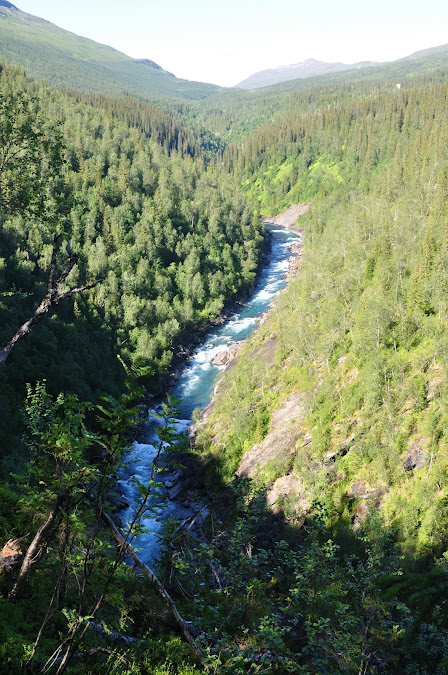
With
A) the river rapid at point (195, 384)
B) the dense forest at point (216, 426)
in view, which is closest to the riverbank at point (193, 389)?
the river rapid at point (195, 384)

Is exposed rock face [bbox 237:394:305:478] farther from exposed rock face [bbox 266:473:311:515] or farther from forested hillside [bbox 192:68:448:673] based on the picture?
exposed rock face [bbox 266:473:311:515]

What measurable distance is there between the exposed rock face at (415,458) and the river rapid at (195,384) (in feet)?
66.6

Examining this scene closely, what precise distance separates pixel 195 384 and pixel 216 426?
53.3 feet

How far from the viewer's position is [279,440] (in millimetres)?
48750

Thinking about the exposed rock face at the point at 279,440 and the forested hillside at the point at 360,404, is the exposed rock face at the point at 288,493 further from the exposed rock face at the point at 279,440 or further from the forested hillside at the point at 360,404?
the exposed rock face at the point at 279,440

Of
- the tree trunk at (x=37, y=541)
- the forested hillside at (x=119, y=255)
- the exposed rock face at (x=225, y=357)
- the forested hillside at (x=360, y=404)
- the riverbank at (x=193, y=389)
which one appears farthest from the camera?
the exposed rock face at (x=225, y=357)

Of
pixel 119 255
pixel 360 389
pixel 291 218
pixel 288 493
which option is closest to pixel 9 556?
pixel 288 493

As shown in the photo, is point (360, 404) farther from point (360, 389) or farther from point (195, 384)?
point (195, 384)

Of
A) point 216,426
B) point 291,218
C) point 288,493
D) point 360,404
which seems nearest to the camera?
point 288,493

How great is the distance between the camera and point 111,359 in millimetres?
72438

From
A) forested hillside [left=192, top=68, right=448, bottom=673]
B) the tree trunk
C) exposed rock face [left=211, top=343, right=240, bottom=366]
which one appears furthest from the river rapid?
A: the tree trunk

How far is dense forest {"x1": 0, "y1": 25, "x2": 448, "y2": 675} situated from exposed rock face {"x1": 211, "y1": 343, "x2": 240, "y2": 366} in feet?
14.0

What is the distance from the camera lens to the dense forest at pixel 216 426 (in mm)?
9367

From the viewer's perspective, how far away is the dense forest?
30.7ft
